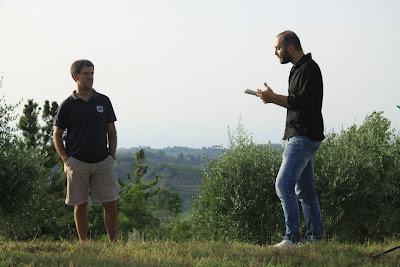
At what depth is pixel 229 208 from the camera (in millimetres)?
12406

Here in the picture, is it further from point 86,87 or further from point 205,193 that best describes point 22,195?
point 86,87

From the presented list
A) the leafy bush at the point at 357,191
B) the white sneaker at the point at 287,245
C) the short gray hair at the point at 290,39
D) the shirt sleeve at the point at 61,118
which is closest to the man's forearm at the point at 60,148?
the shirt sleeve at the point at 61,118

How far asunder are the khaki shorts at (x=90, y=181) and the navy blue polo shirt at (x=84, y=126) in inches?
3.4

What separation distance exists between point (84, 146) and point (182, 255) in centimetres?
209

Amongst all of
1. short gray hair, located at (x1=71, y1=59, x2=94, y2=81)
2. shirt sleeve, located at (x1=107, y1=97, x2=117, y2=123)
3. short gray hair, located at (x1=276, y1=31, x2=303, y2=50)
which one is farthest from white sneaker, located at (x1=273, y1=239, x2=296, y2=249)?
short gray hair, located at (x1=71, y1=59, x2=94, y2=81)

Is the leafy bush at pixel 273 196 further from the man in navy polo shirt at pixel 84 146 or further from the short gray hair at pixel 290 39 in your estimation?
the short gray hair at pixel 290 39

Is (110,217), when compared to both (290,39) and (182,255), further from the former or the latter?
(290,39)

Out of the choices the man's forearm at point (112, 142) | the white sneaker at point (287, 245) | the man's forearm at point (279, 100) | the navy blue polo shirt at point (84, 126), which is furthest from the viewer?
the man's forearm at point (112, 142)

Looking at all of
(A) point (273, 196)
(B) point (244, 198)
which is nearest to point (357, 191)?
(A) point (273, 196)

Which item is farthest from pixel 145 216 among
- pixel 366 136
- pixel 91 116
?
pixel 91 116

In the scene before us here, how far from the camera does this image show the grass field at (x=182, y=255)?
4.70m

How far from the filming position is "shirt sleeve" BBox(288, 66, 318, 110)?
18.1ft

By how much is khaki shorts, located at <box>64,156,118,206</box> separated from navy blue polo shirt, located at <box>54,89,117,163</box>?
0.28ft

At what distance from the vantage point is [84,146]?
21.1ft
